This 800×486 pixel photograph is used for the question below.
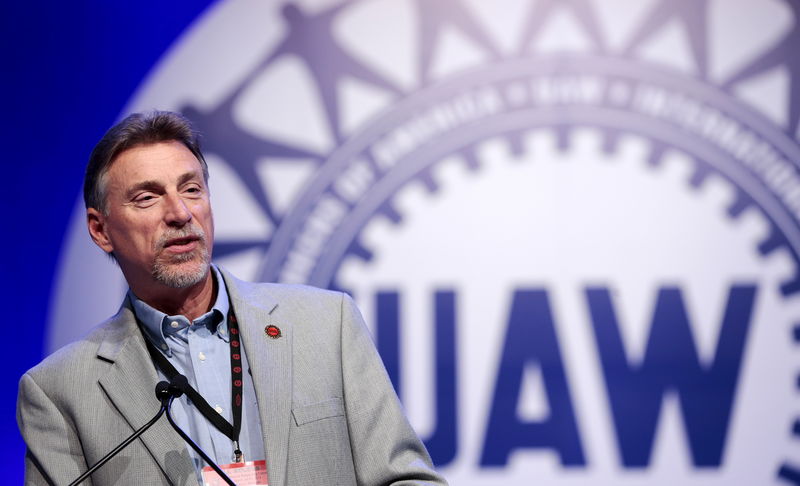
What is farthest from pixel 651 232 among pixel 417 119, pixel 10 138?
pixel 10 138

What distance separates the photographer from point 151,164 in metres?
1.66

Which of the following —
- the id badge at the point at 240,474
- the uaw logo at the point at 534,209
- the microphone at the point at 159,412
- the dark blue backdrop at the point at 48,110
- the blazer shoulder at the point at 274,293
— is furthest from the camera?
the dark blue backdrop at the point at 48,110

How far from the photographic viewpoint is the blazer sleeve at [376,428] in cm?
154

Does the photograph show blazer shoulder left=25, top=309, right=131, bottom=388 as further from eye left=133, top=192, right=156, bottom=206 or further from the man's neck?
eye left=133, top=192, right=156, bottom=206

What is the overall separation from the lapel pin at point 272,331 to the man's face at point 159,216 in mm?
158

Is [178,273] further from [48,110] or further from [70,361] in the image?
[48,110]

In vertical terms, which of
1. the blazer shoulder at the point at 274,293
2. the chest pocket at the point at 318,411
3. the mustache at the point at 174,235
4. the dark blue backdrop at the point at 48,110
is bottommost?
the chest pocket at the point at 318,411

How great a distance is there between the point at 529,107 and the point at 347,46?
68 centimetres

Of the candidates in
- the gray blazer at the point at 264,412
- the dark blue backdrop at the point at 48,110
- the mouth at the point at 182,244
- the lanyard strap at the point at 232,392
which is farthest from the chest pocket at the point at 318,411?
the dark blue backdrop at the point at 48,110

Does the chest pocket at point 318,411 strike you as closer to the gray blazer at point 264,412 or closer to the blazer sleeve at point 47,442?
the gray blazer at point 264,412

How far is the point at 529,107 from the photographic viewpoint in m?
3.05

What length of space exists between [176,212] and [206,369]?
11.8 inches

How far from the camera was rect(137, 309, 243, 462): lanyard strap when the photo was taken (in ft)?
5.05

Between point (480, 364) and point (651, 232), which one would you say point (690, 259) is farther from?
point (480, 364)
